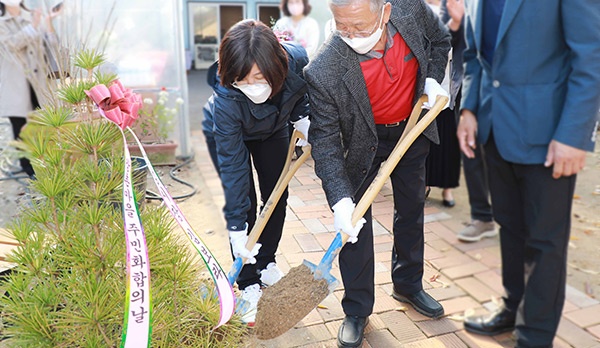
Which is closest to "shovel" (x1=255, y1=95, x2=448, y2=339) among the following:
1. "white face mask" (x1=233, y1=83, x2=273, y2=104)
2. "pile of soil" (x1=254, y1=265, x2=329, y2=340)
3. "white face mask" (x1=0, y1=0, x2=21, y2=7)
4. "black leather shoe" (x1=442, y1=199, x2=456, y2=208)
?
"pile of soil" (x1=254, y1=265, x2=329, y2=340)

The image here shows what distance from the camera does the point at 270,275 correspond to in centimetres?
224

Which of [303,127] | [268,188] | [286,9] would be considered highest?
[286,9]

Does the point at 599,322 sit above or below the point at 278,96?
below

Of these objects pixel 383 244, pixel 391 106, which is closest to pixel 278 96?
pixel 391 106

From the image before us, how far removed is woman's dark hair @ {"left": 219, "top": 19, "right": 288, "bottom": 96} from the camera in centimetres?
158

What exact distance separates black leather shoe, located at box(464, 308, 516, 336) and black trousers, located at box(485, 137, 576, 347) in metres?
0.08

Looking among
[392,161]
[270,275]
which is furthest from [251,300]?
[392,161]

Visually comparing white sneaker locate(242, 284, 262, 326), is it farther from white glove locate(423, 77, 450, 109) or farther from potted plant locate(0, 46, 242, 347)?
white glove locate(423, 77, 450, 109)

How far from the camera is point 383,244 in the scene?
7.18 ft

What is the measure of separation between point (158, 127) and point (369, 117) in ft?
5.68

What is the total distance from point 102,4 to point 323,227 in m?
2.16

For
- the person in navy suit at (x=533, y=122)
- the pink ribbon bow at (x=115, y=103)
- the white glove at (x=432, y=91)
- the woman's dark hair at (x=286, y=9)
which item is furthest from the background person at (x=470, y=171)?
the pink ribbon bow at (x=115, y=103)

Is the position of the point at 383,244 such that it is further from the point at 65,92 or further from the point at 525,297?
the point at 65,92

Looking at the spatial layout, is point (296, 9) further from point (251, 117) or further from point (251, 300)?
point (251, 300)
